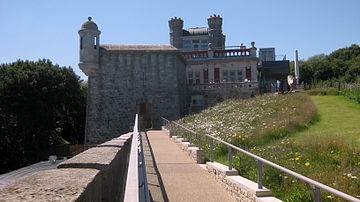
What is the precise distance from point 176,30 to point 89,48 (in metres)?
14.3

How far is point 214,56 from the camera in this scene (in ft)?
106

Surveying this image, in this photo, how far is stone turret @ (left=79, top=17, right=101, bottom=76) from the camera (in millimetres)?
26812

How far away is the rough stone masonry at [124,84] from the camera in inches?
1069

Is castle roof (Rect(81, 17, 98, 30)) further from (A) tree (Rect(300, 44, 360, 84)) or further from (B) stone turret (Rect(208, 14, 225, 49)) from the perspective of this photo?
(A) tree (Rect(300, 44, 360, 84))

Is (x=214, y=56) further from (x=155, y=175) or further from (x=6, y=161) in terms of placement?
(x=155, y=175)

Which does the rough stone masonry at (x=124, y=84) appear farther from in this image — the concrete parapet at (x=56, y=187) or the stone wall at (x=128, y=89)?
the concrete parapet at (x=56, y=187)

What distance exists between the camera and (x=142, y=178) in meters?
4.24

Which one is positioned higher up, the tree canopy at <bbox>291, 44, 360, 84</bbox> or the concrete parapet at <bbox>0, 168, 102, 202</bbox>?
the tree canopy at <bbox>291, 44, 360, 84</bbox>

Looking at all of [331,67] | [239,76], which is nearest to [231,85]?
[239,76]

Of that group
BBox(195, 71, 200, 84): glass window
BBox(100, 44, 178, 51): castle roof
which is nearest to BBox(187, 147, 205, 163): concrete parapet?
BBox(100, 44, 178, 51): castle roof

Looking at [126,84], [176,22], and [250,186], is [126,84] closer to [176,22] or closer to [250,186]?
[176,22]

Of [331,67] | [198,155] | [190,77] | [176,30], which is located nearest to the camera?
[198,155]

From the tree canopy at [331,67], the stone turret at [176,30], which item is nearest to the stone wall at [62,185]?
the stone turret at [176,30]

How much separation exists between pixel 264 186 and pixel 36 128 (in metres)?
28.0
